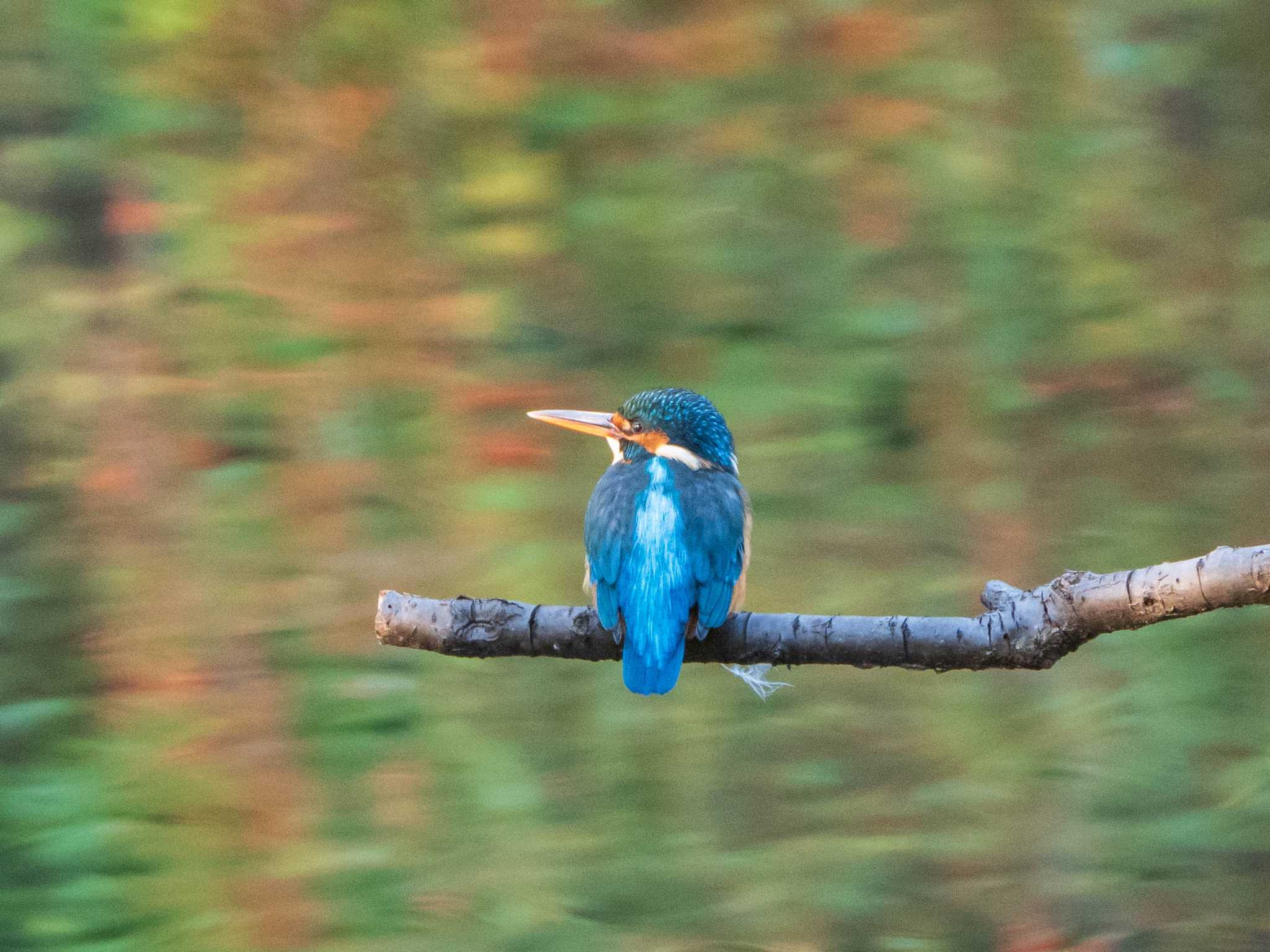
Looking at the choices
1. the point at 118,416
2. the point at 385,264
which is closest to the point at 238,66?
the point at 385,264

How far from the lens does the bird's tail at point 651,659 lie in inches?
69.2

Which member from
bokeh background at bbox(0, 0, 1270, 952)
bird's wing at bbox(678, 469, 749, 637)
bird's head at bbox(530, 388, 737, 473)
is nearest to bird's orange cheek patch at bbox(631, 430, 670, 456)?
bird's head at bbox(530, 388, 737, 473)

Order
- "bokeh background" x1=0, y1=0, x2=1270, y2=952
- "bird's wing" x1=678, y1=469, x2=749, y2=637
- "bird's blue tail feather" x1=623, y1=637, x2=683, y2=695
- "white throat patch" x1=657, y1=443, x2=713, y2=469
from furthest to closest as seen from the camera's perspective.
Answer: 1. "bokeh background" x1=0, y1=0, x2=1270, y2=952
2. "white throat patch" x1=657, y1=443, x2=713, y2=469
3. "bird's wing" x1=678, y1=469, x2=749, y2=637
4. "bird's blue tail feather" x1=623, y1=637, x2=683, y2=695

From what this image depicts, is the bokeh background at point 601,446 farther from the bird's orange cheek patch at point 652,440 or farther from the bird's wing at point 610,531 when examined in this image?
the bird's wing at point 610,531

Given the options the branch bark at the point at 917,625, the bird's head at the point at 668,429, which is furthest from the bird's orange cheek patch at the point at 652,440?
the branch bark at the point at 917,625

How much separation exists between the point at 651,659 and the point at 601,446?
2.02 metres

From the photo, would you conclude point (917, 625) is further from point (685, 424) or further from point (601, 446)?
point (601, 446)

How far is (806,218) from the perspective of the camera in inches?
155

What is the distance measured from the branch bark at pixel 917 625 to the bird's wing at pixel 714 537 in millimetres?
31

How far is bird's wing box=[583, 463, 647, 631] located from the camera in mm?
1862

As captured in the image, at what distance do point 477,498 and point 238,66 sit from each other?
1.35m

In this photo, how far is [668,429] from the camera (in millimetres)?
2307

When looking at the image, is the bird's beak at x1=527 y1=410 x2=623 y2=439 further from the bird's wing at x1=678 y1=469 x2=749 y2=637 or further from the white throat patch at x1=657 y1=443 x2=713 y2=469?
the bird's wing at x1=678 y1=469 x2=749 y2=637

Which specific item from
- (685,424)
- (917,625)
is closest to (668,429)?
(685,424)
